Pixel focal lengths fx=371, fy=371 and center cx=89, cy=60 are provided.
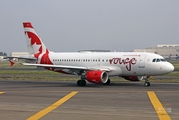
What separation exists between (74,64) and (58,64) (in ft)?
6.79

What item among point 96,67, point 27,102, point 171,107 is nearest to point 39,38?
point 96,67

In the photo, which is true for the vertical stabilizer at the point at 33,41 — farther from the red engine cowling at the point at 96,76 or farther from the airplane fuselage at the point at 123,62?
the red engine cowling at the point at 96,76

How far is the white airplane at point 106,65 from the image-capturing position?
1350 inches

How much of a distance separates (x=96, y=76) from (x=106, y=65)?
3.29 metres

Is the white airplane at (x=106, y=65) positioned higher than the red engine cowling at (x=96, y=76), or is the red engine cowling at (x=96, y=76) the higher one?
the white airplane at (x=106, y=65)

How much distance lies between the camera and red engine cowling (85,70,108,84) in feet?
111

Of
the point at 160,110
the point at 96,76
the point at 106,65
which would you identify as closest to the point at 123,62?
the point at 106,65

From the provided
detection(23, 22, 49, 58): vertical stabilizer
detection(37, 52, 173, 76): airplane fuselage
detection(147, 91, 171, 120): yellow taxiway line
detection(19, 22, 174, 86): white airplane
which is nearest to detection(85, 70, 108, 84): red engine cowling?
detection(19, 22, 174, 86): white airplane

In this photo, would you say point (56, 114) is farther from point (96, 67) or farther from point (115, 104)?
point (96, 67)

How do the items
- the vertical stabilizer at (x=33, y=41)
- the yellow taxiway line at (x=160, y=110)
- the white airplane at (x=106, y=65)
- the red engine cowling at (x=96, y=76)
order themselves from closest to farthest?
the yellow taxiway line at (x=160, y=110) → the red engine cowling at (x=96, y=76) → the white airplane at (x=106, y=65) → the vertical stabilizer at (x=33, y=41)

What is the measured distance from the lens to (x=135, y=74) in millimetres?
35594

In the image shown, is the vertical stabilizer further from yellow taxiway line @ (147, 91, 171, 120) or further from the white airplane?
yellow taxiway line @ (147, 91, 171, 120)

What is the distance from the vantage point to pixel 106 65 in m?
36.9

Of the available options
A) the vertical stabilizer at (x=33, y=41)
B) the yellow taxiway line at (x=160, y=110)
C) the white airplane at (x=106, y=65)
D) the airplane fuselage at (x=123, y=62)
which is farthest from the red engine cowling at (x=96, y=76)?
the yellow taxiway line at (x=160, y=110)
